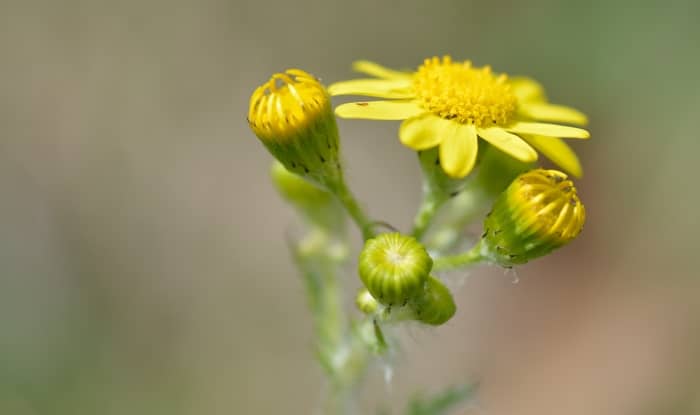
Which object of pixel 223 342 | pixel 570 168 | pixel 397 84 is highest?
pixel 397 84

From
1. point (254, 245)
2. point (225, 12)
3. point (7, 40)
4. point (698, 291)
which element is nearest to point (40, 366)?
point (254, 245)

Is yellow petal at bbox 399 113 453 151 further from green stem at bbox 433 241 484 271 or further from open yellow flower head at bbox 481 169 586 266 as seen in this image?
green stem at bbox 433 241 484 271

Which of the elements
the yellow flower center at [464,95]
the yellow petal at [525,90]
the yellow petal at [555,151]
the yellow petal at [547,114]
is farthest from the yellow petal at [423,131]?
the yellow petal at [525,90]

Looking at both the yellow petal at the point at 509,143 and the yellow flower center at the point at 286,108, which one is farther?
the yellow flower center at the point at 286,108

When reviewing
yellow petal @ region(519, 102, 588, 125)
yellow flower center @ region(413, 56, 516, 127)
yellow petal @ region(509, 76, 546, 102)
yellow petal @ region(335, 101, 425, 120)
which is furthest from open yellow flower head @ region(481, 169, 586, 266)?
yellow petal @ region(509, 76, 546, 102)

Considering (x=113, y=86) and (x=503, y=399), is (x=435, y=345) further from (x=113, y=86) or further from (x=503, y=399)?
(x=113, y=86)

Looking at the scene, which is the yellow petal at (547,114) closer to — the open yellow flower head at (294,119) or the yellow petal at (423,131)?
the yellow petal at (423,131)
